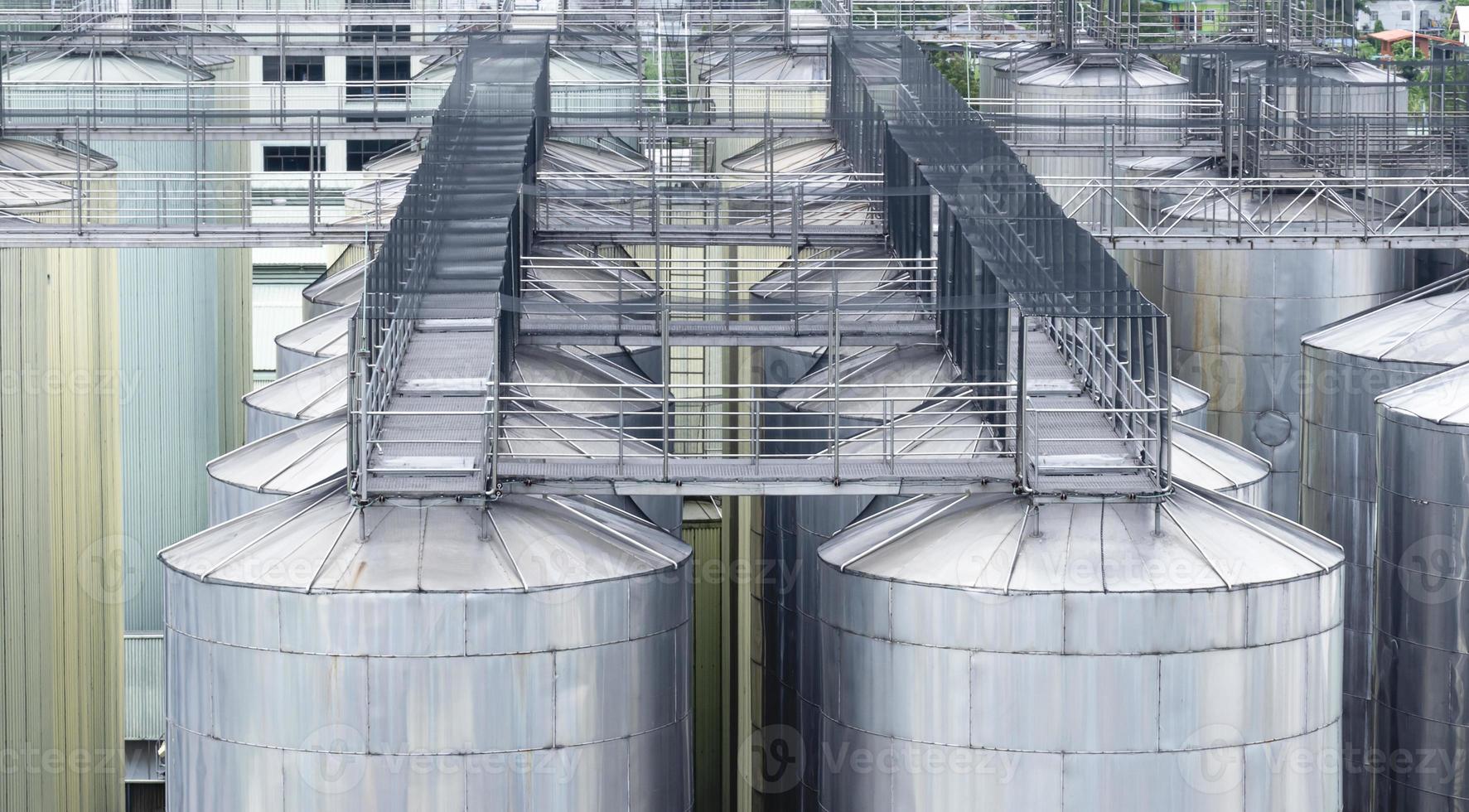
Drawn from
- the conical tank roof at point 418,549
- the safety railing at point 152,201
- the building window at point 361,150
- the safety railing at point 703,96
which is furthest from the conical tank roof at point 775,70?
the conical tank roof at point 418,549

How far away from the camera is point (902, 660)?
20938 mm

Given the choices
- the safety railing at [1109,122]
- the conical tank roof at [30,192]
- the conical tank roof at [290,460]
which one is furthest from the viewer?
the safety railing at [1109,122]

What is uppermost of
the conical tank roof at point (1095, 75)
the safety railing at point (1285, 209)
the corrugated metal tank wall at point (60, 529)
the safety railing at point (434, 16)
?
the safety railing at point (434, 16)

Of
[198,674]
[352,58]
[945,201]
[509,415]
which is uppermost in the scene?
[352,58]

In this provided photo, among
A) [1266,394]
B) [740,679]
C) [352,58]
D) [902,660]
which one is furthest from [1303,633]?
[352,58]

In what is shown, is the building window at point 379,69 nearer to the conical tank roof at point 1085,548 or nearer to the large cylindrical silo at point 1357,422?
the large cylindrical silo at point 1357,422

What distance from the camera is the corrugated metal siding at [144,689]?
4459 cm

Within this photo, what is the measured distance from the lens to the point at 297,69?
2751 inches

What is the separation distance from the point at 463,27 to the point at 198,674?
40251mm

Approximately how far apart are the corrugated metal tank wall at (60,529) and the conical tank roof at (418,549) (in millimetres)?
11986

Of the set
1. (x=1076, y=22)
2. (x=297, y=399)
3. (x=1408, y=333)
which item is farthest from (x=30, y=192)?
(x=1076, y=22)

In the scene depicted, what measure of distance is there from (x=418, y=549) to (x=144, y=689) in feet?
85.5

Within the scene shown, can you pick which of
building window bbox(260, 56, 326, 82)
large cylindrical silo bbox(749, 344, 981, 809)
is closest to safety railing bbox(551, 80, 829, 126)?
building window bbox(260, 56, 326, 82)

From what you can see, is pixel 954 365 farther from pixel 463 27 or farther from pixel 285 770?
pixel 463 27
